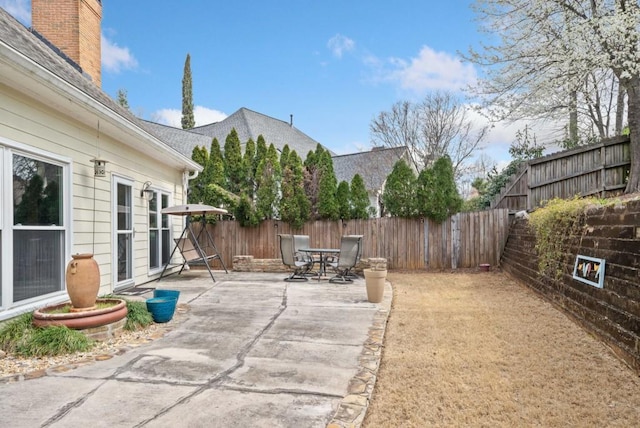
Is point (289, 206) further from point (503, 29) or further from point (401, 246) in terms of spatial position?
point (503, 29)

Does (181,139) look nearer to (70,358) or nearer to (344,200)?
(344,200)

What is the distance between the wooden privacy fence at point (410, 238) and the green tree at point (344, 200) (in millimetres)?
221

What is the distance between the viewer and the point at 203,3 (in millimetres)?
10062

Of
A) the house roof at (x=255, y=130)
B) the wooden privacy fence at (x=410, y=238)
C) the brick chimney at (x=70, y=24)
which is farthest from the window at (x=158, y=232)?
the house roof at (x=255, y=130)

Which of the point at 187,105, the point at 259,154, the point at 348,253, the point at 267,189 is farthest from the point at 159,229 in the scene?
the point at 187,105

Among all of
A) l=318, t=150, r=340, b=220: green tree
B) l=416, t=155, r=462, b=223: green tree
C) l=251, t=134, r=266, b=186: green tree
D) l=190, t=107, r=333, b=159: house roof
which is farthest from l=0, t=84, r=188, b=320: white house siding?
l=190, t=107, r=333, b=159: house roof

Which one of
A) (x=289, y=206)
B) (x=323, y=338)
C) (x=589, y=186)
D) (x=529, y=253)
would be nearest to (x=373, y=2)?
(x=289, y=206)

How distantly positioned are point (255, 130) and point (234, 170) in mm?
7643

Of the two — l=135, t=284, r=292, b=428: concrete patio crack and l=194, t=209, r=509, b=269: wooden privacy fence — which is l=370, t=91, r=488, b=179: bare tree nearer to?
l=194, t=209, r=509, b=269: wooden privacy fence

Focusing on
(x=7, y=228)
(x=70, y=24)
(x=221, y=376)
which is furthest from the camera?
(x=70, y=24)

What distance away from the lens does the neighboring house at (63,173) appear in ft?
12.3

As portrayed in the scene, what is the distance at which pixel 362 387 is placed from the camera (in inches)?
103

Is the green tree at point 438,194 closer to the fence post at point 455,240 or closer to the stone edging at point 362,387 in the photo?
the fence post at point 455,240

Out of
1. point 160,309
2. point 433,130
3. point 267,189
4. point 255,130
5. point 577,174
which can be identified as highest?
point 433,130
